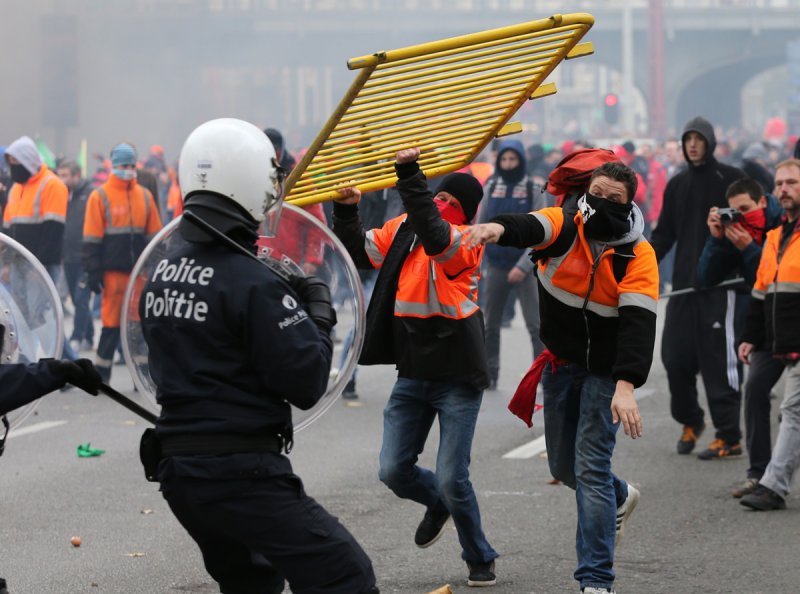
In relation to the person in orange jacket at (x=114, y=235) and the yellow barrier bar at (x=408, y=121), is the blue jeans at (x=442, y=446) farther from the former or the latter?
the person in orange jacket at (x=114, y=235)

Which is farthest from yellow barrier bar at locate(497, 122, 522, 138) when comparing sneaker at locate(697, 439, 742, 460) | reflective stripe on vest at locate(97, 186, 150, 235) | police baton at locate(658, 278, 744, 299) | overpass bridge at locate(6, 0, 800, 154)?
overpass bridge at locate(6, 0, 800, 154)

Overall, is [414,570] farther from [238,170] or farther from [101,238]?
[101,238]

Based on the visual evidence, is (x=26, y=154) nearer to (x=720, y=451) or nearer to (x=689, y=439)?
(x=689, y=439)

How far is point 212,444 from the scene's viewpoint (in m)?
3.81

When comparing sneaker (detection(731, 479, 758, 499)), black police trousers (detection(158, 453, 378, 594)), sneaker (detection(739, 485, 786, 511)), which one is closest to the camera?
black police trousers (detection(158, 453, 378, 594))

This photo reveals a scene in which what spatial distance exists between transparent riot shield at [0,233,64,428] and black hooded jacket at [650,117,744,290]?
4.28 meters

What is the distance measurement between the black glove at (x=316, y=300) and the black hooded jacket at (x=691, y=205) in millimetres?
A: 4820

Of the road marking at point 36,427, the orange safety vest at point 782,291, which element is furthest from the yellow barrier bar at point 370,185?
the road marking at point 36,427

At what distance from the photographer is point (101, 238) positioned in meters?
11.6

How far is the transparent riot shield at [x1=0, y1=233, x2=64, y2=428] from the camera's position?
5.26 meters

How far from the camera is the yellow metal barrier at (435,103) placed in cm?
481

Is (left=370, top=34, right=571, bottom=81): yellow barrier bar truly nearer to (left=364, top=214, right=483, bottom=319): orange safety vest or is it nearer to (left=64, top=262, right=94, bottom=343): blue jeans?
(left=364, top=214, right=483, bottom=319): orange safety vest

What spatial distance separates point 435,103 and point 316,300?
1.38m

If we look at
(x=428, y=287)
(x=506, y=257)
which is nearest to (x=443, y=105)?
(x=428, y=287)
